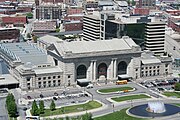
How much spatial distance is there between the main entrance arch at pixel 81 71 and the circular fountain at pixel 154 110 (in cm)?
3324

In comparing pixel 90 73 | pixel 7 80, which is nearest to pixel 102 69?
pixel 90 73

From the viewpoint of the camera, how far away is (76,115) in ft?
374

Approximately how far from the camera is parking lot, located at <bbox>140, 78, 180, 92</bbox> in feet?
460

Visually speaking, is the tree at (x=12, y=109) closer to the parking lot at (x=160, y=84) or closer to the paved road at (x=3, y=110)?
the paved road at (x=3, y=110)

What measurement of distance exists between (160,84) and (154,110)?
3072 cm

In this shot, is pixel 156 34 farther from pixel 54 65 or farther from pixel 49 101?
pixel 49 101

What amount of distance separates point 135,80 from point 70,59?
2411cm

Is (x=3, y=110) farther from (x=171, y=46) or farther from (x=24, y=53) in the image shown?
(x=171, y=46)

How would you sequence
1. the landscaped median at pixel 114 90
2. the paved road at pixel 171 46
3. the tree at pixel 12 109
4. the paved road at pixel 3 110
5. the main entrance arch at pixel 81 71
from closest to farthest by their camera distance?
the tree at pixel 12 109, the paved road at pixel 3 110, the landscaped median at pixel 114 90, the main entrance arch at pixel 81 71, the paved road at pixel 171 46

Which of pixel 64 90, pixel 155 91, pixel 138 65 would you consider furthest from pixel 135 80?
pixel 64 90

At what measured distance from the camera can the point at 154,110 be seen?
116 m

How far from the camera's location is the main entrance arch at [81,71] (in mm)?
147375

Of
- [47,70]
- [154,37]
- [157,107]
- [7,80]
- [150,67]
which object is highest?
[154,37]

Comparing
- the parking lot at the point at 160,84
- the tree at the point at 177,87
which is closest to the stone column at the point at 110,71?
the parking lot at the point at 160,84
